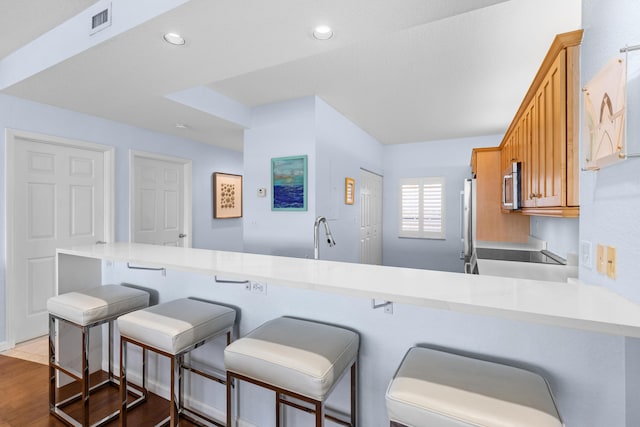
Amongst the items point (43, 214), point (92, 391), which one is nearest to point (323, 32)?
point (92, 391)

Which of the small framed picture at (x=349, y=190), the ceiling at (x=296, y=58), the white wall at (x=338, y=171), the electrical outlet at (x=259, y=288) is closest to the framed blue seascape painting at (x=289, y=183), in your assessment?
the white wall at (x=338, y=171)

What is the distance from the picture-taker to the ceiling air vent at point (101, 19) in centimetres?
179

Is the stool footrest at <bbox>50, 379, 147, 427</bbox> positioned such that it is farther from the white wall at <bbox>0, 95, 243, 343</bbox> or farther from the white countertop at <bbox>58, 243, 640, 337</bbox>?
the white wall at <bbox>0, 95, 243, 343</bbox>

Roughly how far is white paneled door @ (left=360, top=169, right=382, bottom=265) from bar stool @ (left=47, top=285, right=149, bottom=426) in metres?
3.15

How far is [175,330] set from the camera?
4.54 ft

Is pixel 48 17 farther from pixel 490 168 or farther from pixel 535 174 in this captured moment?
pixel 490 168

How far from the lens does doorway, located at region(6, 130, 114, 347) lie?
9.02ft

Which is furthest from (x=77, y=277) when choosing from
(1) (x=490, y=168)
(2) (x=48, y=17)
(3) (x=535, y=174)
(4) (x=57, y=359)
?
(1) (x=490, y=168)

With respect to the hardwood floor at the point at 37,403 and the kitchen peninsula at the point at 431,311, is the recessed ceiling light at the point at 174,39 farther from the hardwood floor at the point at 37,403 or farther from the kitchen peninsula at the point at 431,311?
the hardwood floor at the point at 37,403

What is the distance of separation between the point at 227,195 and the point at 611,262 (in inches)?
183

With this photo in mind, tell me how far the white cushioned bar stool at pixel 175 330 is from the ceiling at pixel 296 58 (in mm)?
1511

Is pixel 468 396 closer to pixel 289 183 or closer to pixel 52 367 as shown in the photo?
pixel 52 367

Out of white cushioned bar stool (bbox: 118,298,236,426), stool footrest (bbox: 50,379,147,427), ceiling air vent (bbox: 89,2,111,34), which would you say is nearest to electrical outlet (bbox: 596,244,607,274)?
white cushioned bar stool (bbox: 118,298,236,426)

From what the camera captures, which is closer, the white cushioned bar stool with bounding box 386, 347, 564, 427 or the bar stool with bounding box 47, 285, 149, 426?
the white cushioned bar stool with bounding box 386, 347, 564, 427
